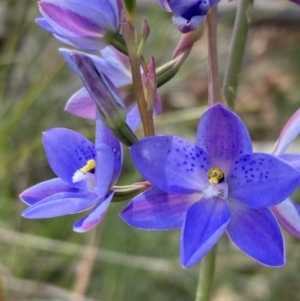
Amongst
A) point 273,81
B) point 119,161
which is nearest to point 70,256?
point 119,161

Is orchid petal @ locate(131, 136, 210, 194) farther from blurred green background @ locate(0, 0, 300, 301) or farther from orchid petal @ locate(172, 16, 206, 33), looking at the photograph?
blurred green background @ locate(0, 0, 300, 301)

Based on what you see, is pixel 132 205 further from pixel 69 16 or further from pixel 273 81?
pixel 273 81

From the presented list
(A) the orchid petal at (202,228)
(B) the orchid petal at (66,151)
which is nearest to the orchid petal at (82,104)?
(B) the orchid petal at (66,151)

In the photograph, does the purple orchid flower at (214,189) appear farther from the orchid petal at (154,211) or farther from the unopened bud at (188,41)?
the unopened bud at (188,41)

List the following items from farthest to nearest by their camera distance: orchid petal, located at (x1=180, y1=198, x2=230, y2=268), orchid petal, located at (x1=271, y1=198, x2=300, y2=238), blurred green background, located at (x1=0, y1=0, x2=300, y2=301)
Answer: blurred green background, located at (x1=0, y1=0, x2=300, y2=301) < orchid petal, located at (x1=271, y1=198, x2=300, y2=238) < orchid petal, located at (x1=180, y1=198, x2=230, y2=268)

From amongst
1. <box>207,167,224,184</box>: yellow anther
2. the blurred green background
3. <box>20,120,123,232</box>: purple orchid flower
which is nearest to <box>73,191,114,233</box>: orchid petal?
<box>20,120,123,232</box>: purple orchid flower

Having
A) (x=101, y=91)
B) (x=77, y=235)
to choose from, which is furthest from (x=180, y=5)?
(x=77, y=235)

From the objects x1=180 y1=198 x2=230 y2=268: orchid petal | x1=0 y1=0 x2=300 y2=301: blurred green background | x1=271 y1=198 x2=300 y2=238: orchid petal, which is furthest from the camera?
x1=0 y1=0 x2=300 y2=301: blurred green background

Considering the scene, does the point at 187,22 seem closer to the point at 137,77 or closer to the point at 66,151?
the point at 137,77

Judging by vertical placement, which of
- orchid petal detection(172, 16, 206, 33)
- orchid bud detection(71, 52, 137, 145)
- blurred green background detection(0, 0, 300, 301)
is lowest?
blurred green background detection(0, 0, 300, 301)
